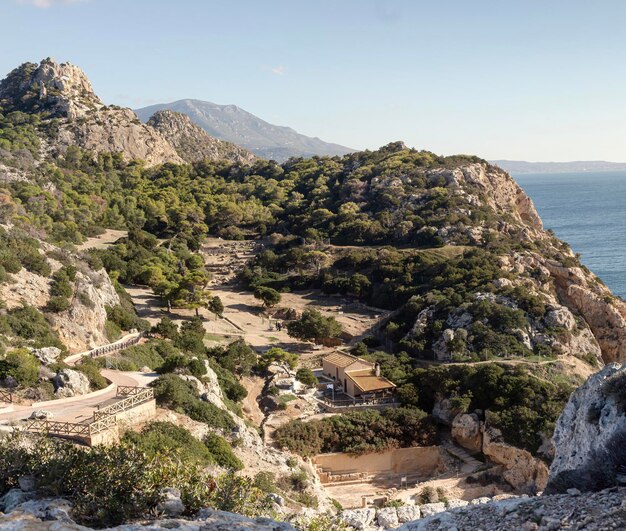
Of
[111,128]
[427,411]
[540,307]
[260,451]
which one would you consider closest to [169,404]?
[260,451]

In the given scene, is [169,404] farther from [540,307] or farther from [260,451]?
[540,307]

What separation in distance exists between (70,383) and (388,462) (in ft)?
47.7

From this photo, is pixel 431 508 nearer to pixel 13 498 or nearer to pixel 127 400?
pixel 127 400

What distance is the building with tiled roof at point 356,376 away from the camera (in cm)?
3053

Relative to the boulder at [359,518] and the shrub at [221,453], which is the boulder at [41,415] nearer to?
the shrub at [221,453]

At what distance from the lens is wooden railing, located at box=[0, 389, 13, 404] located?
18688mm

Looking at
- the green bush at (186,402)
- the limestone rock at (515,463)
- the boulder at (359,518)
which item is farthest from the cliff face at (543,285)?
the green bush at (186,402)

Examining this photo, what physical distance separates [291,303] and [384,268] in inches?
361

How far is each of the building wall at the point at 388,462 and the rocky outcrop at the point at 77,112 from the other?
72.1 m

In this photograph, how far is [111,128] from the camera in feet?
298

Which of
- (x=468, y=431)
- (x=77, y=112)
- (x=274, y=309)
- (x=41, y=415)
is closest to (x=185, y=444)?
(x=41, y=415)

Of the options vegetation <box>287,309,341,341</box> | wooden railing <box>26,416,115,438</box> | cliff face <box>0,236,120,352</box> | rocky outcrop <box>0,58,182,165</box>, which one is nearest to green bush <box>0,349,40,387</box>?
wooden railing <box>26,416,115,438</box>

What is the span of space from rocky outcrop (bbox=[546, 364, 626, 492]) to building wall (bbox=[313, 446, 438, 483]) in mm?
12989

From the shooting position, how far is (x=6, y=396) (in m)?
18.8
